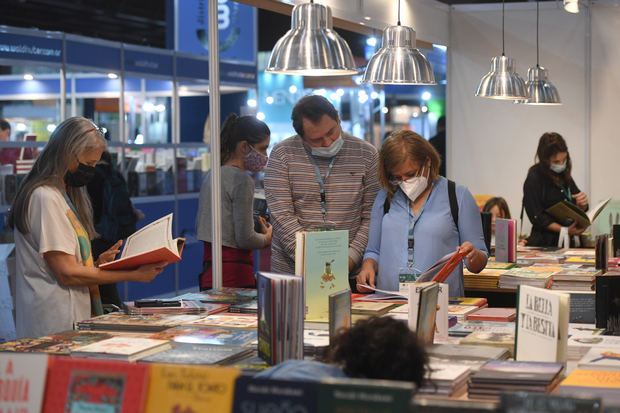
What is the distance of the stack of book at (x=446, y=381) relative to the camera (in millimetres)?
2152

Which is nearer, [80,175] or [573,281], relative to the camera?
[80,175]

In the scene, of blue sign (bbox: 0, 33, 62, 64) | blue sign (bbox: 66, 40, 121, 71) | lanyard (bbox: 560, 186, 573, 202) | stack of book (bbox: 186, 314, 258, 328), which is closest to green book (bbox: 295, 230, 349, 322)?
stack of book (bbox: 186, 314, 258, 328)

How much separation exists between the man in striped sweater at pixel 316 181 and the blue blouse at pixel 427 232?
0.34 metres

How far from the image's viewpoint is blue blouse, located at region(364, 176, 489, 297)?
12.7 feet

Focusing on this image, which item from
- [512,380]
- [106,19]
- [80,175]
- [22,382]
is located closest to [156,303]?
[80,175]

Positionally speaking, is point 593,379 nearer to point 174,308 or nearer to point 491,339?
point 491,339

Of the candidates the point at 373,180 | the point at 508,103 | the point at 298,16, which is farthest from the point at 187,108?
the point at 298,16

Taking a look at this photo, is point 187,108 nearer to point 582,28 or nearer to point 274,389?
point 582,28

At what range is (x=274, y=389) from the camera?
1.64 metres

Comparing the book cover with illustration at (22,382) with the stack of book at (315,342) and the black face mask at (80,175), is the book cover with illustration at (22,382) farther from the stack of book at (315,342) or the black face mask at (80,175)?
the black face mask at (80,175)

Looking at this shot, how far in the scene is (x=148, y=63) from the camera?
9.17m

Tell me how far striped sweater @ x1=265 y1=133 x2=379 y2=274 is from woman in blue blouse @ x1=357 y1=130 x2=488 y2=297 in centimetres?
35

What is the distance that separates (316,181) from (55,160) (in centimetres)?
136

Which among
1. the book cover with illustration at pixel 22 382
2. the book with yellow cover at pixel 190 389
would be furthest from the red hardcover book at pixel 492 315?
the book cover with illustration at pixel 22 382
